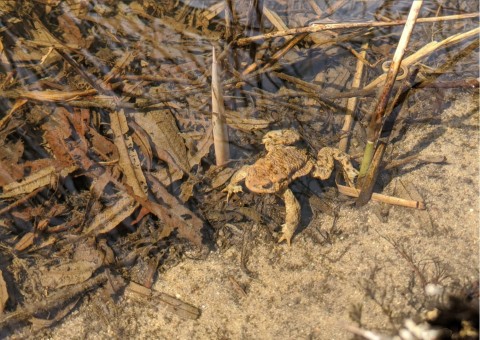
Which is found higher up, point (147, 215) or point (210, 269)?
point (147, 215)

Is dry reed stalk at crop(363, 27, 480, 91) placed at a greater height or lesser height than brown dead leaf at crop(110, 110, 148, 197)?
greater

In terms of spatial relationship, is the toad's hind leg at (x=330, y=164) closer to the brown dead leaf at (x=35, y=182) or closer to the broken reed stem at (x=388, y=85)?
the broken reed stem at (x=388, y=85)

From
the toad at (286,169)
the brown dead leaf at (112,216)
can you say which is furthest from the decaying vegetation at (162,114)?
the toad at (286,169)

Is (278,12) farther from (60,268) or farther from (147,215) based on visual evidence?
(60,268)

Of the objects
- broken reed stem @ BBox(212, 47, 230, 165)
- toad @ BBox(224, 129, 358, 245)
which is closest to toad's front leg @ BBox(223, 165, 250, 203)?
toad @ BBox(224, 129, 358, 245)

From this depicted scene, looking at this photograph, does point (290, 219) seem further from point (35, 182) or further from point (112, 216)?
point (35, 182)

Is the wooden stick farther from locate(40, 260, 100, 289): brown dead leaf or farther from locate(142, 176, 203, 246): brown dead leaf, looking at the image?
locate(40, 260, 100, 289): brown dead leaf

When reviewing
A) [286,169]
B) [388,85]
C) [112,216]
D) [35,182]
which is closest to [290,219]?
[286,169]

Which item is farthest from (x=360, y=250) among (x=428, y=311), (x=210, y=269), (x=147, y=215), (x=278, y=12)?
(x=278, y=12)
